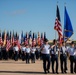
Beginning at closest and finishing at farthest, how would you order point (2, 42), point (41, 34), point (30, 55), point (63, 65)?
point (63, 65) < point (30, 55) < point (2, 42) < point (41, 34)

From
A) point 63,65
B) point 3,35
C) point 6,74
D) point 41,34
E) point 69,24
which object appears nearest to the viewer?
point 6,74

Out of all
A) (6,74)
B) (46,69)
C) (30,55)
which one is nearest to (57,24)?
(46,69)

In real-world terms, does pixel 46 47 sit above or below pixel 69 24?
below

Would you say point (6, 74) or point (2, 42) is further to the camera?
point (2, 42)

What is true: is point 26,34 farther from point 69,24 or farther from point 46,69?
point 46,69

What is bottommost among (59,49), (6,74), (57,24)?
(6,74)

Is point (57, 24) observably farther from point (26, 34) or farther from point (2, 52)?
point (26, 34)

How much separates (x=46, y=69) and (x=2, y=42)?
23.1 m

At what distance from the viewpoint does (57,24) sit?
63.9 feet

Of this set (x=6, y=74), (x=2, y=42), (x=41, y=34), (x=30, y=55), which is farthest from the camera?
(x=41, y=34)

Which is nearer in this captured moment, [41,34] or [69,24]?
[69,24]

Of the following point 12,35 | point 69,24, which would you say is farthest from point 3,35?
point 69,24

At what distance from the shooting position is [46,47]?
54.7ft

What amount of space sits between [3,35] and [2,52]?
7.73m
